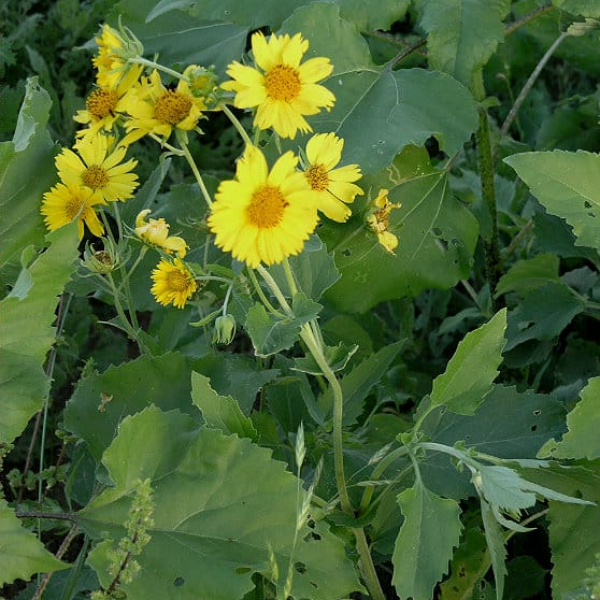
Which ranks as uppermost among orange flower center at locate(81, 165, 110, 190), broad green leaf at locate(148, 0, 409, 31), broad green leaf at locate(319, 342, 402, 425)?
broad green leaf at locate(148, 0, 409, 31)

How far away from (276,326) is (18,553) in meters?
0.42

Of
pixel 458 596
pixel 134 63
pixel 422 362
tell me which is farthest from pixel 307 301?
pixel 422 362

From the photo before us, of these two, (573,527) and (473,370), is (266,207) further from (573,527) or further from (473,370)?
(573,527)

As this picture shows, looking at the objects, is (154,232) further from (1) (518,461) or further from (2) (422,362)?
(2) (422,362)

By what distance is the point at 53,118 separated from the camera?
2.54 m

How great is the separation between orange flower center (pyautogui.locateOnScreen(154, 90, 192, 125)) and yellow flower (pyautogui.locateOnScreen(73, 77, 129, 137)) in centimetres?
5

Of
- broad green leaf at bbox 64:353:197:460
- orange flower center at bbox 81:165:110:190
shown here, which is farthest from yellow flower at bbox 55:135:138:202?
broad green leaf at bbox 64:353:197:460

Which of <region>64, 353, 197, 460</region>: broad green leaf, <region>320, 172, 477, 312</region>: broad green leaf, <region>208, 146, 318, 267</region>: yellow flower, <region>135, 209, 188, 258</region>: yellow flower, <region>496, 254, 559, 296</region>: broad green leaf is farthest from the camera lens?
<region>496, 254, 559, 296</region>: broad green leaf

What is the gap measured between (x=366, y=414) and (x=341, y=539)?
53 cm

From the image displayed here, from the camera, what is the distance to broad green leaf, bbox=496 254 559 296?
1724 millimetres

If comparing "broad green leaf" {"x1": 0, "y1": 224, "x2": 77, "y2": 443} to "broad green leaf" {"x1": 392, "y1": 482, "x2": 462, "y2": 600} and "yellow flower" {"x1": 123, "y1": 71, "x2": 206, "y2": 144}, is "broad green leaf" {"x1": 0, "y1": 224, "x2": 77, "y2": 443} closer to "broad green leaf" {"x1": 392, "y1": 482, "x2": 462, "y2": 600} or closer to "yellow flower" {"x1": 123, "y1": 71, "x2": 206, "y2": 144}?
"yellow flower" {"x1": 123, "y1": 71, "x2": 206, "y2": 144}

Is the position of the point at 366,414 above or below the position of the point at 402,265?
below

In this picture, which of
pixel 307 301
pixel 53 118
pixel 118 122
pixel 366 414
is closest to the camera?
pixel 307 301

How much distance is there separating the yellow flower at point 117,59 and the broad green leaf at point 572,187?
1.75 feet
